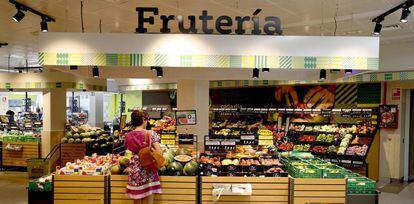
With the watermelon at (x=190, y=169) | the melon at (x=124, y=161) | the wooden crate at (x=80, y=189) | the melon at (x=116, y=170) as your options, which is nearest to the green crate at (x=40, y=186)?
the wooden crate at (x=80, y=189)

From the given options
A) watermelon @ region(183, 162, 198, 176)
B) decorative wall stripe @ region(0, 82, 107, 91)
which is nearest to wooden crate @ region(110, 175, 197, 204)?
watermelon @ region(183, 162, 198, 176)

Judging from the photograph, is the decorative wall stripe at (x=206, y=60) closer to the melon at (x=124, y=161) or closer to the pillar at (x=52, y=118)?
the melon at (x=124, y=161)

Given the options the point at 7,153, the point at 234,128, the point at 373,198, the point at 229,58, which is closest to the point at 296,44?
the point at 229,58

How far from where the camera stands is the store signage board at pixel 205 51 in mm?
4512

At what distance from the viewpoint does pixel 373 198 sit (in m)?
4.61

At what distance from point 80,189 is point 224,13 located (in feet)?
12.3

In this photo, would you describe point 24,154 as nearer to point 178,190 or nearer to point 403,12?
point 178,190

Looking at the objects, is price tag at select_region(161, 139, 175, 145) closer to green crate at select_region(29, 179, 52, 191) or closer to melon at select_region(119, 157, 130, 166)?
melon at select_region(119, 157, 130, 166)

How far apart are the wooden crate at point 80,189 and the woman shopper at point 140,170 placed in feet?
1.65

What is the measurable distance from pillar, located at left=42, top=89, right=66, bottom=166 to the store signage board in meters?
6.75

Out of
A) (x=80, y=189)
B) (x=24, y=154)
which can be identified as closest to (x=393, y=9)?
(x=80, y=189)

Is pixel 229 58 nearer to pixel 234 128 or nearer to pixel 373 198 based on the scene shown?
pixel 373 198

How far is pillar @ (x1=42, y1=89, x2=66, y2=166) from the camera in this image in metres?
10.6

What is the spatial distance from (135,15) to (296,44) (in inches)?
124
